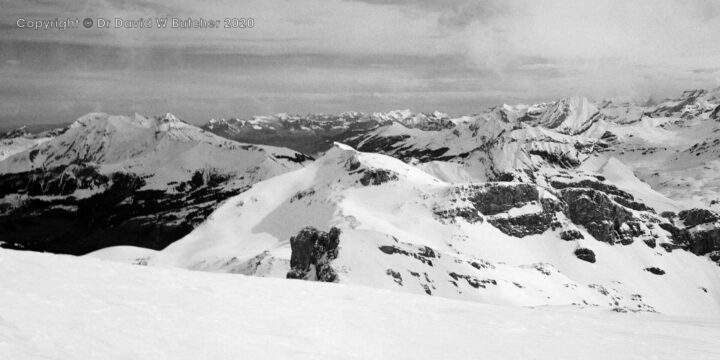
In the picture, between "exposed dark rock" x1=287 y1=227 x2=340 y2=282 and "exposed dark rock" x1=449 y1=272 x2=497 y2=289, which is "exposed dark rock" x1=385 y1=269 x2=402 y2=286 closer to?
"exposed dark rock" x1=287 y1=227 x2=340 y2=282

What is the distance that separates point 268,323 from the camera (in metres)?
20.0

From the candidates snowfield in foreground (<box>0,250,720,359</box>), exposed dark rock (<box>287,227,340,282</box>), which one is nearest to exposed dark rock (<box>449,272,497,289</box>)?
exposed dark rock (<box>287,227,340,282</box>)

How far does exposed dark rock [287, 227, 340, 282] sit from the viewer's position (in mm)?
147125

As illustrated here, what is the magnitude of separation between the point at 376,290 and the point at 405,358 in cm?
1069

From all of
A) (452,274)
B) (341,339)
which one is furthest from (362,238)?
(341,339)

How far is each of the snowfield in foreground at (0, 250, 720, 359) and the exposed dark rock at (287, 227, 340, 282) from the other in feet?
388

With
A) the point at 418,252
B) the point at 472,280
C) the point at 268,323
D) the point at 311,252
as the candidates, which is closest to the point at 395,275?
the point at 418,252

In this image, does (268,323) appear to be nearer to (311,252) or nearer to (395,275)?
(395,275)

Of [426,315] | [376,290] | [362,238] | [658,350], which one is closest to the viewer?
[658,350]

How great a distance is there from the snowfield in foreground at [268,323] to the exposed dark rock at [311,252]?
11836cm

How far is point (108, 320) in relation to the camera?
695 inches

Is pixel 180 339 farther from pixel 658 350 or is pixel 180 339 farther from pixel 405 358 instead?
pixel 658 350

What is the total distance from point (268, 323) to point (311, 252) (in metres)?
135

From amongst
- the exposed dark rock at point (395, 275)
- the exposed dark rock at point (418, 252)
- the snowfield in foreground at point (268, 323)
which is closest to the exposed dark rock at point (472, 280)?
the exposed dark rock at point (418, 252)
